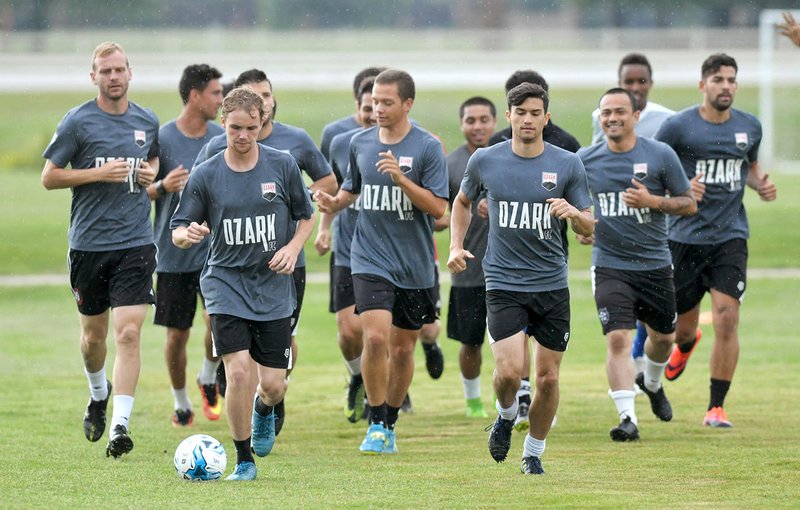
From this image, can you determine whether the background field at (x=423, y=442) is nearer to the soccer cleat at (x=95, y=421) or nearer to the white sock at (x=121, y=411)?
the soccer cleat at (x=95, y=421)

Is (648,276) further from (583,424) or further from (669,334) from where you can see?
(583,424)

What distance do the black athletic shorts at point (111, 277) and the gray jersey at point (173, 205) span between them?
1147 mm

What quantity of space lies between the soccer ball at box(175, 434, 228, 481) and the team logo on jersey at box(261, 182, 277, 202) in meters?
1.49

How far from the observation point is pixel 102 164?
9867mm

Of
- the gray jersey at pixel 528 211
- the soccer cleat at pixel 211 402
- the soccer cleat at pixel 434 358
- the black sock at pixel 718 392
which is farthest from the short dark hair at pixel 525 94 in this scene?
the soccer cleat at pixel 211 402

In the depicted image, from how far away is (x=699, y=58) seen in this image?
53.0 m

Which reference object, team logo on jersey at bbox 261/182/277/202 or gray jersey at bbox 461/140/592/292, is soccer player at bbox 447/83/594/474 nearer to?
gray jersey at bbox 461/140/592/292

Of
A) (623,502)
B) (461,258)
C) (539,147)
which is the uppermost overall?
(539,147)

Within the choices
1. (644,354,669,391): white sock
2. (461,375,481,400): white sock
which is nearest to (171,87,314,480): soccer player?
(461,375,481,400): white sock

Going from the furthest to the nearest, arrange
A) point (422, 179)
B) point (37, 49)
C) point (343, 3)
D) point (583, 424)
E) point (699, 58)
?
point (343, 3) < point (37, 49) < point (699, 58) < point (583, 424) < point (422, 179)

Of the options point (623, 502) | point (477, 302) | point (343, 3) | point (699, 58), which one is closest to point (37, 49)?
point (343, 3)

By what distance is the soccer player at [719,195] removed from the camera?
1114cm

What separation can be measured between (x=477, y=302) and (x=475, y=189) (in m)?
2.52

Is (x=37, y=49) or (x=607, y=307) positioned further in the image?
(x=37, y=49)
